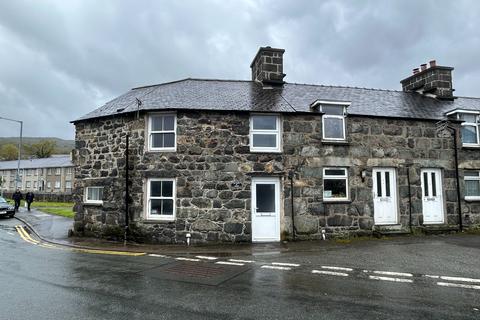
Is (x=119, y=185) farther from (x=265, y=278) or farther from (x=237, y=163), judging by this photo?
(x=265, y=278)

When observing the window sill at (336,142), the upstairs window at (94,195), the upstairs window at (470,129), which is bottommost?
the upstairs window at (94,195)

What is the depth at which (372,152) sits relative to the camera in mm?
14125

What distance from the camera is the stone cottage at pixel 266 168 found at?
1277 centimetres

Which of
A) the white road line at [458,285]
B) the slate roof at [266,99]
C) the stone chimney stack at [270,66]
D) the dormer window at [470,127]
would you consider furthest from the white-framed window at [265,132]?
the dormer window at [470,127]

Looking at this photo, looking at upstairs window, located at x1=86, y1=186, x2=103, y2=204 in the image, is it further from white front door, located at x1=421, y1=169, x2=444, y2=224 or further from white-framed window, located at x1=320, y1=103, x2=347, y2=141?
white front door, located at x1=421, y1=169, x2=444, y2=224

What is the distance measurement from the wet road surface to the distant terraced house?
56736 mm

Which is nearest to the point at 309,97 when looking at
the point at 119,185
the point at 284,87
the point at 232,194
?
the point at 284,87

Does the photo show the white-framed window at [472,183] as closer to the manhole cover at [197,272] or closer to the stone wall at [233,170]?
the stone wall at [233,170]

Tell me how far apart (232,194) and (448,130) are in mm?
10462

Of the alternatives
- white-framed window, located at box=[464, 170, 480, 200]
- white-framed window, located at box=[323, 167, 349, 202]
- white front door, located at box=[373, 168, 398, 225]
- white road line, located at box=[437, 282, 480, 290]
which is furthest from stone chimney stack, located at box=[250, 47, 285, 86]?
white road line, located at box=[437, 282, 480, 290]

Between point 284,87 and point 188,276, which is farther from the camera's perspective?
point 284,87

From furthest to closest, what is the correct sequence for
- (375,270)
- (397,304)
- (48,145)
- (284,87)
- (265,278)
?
(48,145) → (284,87) → (375,270) → (265,278) → (397,304)

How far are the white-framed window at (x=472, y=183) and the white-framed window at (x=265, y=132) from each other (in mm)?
9145

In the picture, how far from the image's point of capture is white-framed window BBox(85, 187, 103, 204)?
46.1 feet
